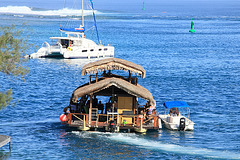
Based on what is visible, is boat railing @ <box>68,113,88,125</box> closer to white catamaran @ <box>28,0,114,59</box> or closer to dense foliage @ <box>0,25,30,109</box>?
dense foliage @ <box>0,25,30,109</box>

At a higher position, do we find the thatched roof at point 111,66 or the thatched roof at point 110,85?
the thatched roof at point 111,66

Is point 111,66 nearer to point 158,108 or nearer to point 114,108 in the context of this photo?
point 114,108

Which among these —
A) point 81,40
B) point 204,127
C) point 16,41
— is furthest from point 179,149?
point 81,40

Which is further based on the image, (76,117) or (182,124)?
(182,124)

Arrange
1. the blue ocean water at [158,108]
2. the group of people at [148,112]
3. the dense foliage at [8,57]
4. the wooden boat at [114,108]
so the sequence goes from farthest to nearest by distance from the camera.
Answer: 1. the group of people at [148,112]
2. the wooden boat at [114,108]
3. the blue ocean water at [158,108]
4. the dense foliage at [8,57]

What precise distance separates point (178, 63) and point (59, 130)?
44.8 metres

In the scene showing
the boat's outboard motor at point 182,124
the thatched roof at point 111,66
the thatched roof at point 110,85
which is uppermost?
the thatched roof at point 111,66

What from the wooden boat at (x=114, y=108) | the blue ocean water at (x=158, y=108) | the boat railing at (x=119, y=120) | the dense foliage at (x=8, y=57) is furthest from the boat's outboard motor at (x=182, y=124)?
the dense foliage at (x=8, y=57)

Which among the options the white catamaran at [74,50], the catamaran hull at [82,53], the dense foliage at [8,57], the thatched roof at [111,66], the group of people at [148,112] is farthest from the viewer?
the white catamaran at [74,50]

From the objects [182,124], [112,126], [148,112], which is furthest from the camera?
[148,112]

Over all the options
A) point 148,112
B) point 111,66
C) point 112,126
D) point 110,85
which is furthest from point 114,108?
point 111,66

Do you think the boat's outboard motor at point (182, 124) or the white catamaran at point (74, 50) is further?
the white catamaran at point (74, 50)

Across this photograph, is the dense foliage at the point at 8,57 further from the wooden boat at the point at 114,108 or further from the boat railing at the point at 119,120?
the boat railing at the point at 119,120

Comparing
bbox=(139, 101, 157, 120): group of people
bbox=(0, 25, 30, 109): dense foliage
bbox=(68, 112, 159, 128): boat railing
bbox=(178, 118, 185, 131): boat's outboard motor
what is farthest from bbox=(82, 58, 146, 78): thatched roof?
bbox=(0, 25, 30, 109): dense foliage
